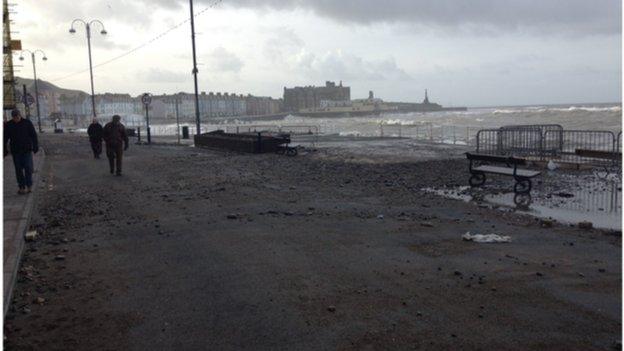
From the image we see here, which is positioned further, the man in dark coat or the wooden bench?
the man in dark coat

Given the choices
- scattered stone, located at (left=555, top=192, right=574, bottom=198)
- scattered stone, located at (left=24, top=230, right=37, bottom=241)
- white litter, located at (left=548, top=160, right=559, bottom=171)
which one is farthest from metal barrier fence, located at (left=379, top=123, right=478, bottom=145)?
scattered stone, located at (left=24, top=230, right=37, bottom=241)

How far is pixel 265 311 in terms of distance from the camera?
506 cm

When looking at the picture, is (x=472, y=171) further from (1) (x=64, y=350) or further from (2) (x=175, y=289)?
(1) (x=64, y=350)

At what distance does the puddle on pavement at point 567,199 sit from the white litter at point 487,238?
2.01 m

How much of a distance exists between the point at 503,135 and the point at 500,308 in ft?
57.2

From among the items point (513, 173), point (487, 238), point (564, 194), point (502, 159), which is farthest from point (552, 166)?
point (487, 238)

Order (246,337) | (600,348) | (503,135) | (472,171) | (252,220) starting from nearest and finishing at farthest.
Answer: (600,348) → (246,337) → (252,220) → (472,171) → (503,135)

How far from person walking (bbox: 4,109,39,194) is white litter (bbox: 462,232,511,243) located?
8.49m

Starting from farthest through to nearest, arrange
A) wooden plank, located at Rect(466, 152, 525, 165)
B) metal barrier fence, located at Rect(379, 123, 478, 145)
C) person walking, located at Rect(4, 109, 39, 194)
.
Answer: metal barrier fence, located at Rect(379, 123, 478, 145)
wooden plank, located at Rect(466, 152, 525, 165)
person walking, located at Rect(4, 109, 39, 194)

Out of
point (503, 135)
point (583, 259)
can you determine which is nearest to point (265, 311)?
point (583, 259)

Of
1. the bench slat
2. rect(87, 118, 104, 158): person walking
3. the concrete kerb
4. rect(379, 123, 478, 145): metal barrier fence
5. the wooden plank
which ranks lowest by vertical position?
rect(379, 123, 478, 145): metal barrier fence

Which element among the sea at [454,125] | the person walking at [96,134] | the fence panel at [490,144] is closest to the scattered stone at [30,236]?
the person walking at [96,134]

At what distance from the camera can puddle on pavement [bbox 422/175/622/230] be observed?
9.86 metres

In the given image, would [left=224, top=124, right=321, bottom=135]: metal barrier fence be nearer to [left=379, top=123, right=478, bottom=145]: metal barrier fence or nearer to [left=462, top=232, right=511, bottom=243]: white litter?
[left=379, top=123, right=478, bottom=145]: metal barrier fence
